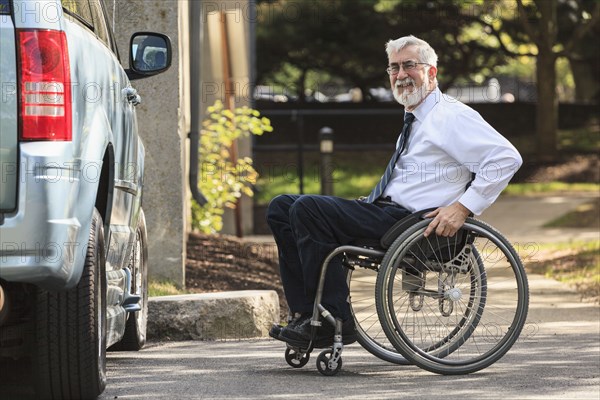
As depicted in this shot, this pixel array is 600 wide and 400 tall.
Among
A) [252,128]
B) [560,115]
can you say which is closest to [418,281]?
[252,128]

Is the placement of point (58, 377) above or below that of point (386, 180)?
below

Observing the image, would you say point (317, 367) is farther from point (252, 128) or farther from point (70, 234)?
point (252, 128)

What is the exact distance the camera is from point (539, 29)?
22984mm

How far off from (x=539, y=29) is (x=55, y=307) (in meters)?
19.2

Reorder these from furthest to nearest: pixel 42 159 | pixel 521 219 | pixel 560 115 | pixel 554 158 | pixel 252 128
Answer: pixel 560 115 → pixel 554 158 → pixel 521 219 → pixel 252 128 → pixel 42 159

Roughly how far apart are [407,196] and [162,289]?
3023 mm

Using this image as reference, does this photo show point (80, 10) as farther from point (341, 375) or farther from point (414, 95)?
point (341, 375)

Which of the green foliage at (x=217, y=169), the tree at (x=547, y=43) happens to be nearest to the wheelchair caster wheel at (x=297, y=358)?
the green foliage at (x=217, y=169)

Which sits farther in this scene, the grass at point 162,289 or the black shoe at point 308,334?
the grass at point 162,289

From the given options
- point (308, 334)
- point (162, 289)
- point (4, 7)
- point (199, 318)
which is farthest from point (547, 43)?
point (4, 7)

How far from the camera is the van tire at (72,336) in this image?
4727 mm

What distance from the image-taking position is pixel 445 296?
583 centimetres

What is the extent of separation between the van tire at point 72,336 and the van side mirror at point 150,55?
5.49 feet

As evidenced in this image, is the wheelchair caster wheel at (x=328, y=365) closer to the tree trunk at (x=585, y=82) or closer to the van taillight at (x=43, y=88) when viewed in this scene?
the van taillight at (x=43, y=88)
